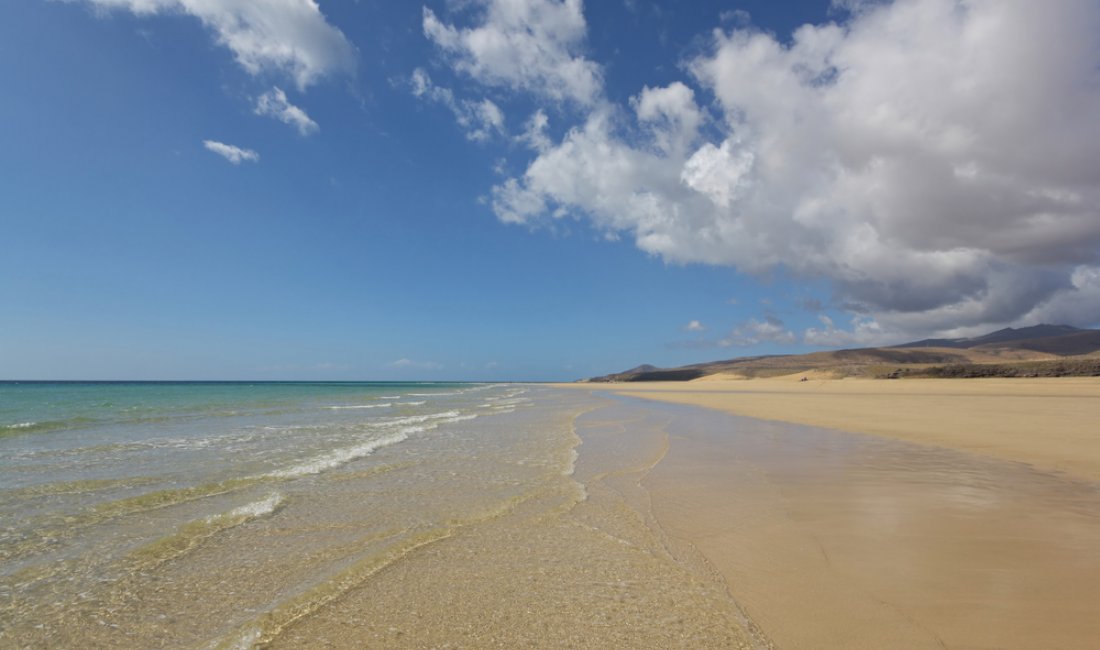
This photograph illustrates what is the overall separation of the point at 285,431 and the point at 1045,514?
19.7m

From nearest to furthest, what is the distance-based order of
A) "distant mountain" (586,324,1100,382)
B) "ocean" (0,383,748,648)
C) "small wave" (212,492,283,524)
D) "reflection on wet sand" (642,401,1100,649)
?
"reflection on wet sand" (642,401,1100,649), "ocean" (0,383,748,648), "small wave" (212,492,283,524), "distant mountain" (586,324,1100,382)

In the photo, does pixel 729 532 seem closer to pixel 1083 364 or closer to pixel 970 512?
pixel 970 512

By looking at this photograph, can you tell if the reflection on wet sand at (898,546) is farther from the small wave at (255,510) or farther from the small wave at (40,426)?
the small wave at (40,426)

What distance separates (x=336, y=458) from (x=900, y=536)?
1112cm

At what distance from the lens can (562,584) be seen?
4.74 metres

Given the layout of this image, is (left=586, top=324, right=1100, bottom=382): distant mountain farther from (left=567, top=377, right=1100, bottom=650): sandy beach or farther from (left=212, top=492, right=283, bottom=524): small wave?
(left=212, top=492, right=283, bottom=524): small wave

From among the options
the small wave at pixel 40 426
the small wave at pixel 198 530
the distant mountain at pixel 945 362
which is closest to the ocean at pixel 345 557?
the small wave at pixel 198 530

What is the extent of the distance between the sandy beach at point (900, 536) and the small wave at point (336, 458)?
6949 millimetres

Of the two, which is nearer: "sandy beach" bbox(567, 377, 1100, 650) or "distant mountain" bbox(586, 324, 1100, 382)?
"sandy beach" bbox(567, 377, 1100, 650)

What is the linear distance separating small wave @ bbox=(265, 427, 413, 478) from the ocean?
0.14 metres

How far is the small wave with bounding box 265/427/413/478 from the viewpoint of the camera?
10445 millimetres

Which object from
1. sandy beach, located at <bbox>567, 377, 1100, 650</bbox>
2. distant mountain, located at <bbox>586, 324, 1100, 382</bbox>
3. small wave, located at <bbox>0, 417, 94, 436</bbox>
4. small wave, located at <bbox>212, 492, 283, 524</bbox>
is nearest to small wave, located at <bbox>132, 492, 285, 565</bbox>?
small wave, located at <bbox>212, 492, 283, 524</bbox>

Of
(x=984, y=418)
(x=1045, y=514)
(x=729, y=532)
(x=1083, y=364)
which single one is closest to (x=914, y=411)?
(x=984, y=418)

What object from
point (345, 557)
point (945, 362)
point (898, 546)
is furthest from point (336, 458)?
point (945, 362)
